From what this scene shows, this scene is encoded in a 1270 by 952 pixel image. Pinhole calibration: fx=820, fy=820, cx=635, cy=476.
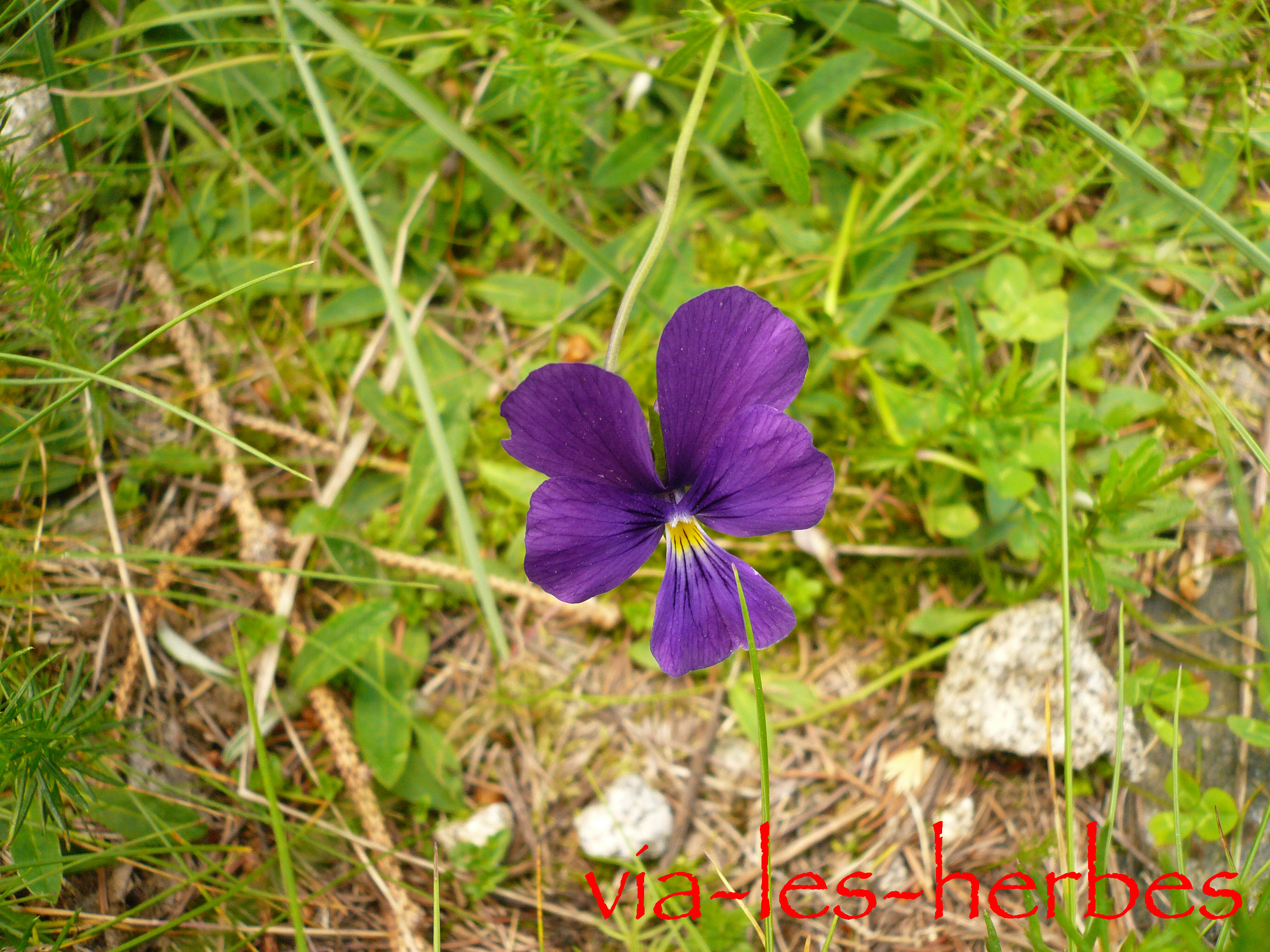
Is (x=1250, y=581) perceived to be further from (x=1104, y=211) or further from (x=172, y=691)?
(x=172, y=691)

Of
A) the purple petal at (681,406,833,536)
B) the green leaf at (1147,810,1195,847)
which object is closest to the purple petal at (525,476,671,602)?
the purple petal at (681,406,833,536)

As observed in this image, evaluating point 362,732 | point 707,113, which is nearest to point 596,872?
point 362,732

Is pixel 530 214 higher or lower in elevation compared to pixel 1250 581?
higher

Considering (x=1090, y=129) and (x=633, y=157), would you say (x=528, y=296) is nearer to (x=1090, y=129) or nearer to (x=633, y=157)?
(x=633, y=157)

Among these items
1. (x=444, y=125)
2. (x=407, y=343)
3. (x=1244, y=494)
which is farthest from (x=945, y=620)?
(x=444, y=125)

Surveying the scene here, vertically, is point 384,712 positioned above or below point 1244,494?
below

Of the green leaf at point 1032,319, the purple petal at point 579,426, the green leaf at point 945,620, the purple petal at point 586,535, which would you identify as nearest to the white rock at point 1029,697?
the green leaf at point 945,620
